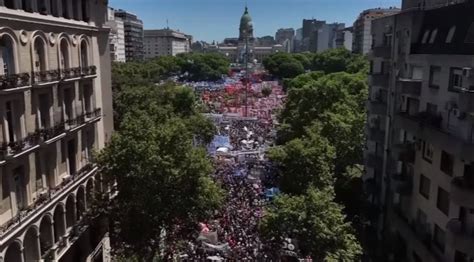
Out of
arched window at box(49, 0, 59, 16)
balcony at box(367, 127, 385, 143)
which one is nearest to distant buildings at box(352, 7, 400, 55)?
balcony at box(367, 127, 385, 143)

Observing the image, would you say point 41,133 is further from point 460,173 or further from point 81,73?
point 460,173

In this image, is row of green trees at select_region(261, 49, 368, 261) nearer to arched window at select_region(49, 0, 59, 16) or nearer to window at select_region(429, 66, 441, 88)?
window at select_region(429, 66, 441, 88)

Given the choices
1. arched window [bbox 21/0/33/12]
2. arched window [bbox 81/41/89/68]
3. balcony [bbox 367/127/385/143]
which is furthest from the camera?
balcony [bbox 367/127/385/143]

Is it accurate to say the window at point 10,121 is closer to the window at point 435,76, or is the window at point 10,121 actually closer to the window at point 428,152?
the window at point 428,152

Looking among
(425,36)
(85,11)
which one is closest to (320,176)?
(425,36)

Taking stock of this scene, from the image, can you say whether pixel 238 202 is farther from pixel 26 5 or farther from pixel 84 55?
pixel 26 5
